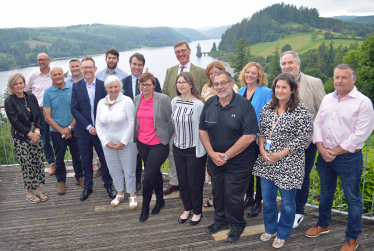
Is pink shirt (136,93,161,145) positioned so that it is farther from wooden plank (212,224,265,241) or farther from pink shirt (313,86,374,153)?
pink shirt (313,86,374,153)

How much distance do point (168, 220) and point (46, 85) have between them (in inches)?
128

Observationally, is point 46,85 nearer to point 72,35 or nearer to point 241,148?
point 241,148

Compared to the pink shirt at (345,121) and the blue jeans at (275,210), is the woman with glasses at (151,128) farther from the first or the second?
the pink shirt at (345,121)

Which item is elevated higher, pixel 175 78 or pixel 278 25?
pixel 278 25

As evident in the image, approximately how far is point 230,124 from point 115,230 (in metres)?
1.83

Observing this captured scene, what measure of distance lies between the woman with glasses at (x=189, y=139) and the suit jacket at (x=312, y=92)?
110 cm

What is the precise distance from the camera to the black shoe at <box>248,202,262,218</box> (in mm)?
3168

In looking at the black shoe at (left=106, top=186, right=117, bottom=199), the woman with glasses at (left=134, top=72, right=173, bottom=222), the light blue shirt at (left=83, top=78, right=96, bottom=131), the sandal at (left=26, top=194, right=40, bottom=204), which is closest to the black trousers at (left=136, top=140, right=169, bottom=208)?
the woman with glasses at (left=134, top=72, right=173, bottom=222)

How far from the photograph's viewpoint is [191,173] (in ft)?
9.64

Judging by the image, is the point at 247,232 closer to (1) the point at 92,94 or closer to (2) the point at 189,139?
(2) the point at 189,139

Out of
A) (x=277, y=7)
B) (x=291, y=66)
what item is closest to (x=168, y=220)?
(x=291, y=66)

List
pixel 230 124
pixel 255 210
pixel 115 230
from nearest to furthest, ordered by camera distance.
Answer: pixel 230 124
pixel 115 230
pixel 255 210

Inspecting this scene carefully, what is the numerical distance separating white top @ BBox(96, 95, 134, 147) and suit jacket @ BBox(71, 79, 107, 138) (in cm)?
30

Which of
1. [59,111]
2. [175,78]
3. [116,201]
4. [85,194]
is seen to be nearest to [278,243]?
[116,201]
